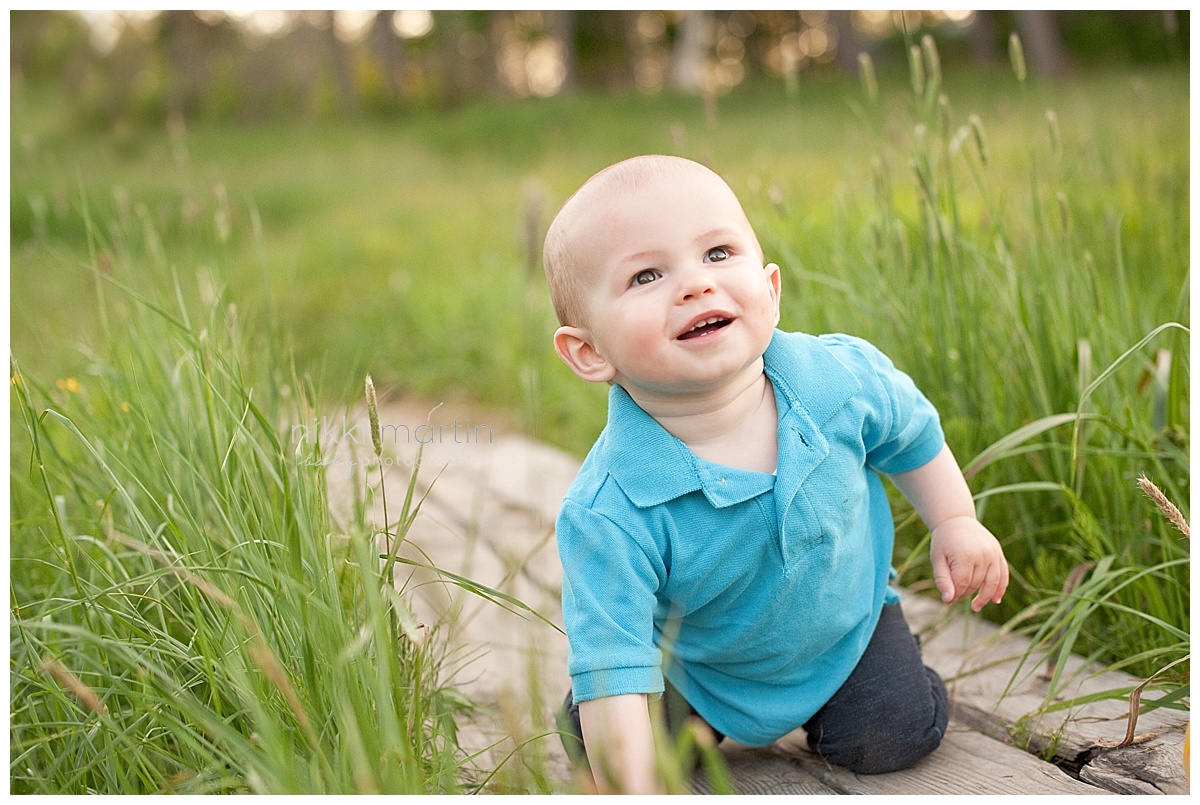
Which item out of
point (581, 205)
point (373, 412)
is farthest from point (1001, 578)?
point (373, 412)

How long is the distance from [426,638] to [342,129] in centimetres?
1209

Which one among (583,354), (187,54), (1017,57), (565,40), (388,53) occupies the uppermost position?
(187,54)

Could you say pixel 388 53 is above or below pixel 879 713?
above

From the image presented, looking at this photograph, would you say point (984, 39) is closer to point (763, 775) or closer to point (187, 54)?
point (187, 54)

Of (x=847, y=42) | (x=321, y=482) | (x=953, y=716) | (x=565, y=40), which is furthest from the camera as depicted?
(x=847, y=42)

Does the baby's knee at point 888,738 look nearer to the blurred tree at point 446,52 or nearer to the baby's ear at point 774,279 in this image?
the baby's ear at point 774,279

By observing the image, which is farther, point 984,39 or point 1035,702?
point 984,39

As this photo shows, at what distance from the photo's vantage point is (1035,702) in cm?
158

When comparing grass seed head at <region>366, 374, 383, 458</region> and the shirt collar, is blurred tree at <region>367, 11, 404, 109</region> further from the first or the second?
grass seed head at <region>366, 374, 383, 458</region>

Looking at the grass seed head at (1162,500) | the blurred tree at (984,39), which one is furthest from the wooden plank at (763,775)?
the blurred tree at (984,39)

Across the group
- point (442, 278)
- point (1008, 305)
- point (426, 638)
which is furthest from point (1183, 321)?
point (442, 278)

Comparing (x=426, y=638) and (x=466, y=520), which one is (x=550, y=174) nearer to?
(x=466, y=520)

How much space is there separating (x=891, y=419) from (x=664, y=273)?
16.5 inches

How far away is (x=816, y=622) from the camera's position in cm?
142
